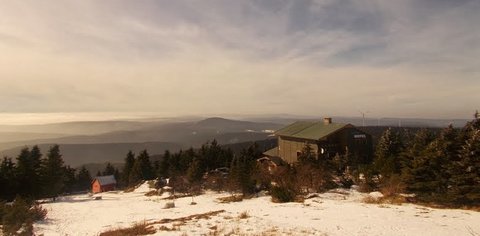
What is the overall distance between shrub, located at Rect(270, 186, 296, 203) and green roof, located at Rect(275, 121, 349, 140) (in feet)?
69.3

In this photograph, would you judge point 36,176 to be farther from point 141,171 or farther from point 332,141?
point 332,141

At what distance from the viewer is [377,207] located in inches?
1047

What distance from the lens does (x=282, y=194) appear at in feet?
109

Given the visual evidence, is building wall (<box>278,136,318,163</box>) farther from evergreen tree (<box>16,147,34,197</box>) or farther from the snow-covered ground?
evergreen tree (<box>16,147,34,197</box>)

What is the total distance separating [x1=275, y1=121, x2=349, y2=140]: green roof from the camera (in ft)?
182

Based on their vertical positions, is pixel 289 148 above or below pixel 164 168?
above

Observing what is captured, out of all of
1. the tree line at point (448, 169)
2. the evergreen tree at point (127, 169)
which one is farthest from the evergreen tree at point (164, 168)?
the tree line at point (448, 169)

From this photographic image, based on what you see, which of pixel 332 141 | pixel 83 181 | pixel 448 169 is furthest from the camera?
pixel 83 181

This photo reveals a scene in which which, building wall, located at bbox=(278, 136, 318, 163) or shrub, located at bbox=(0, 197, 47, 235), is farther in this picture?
building wall, located at bbox=(278, 136, 318, 163)

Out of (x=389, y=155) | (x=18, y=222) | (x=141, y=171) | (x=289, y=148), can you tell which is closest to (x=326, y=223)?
(x=18, y=222)

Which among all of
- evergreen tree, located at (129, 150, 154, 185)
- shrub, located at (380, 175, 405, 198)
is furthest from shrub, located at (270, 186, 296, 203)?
evergreen tree, located at (129, 150, 154, 185)

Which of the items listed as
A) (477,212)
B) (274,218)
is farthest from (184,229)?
(477,212)

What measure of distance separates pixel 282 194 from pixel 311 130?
96.3 feet

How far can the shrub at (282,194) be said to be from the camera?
1298 inches
